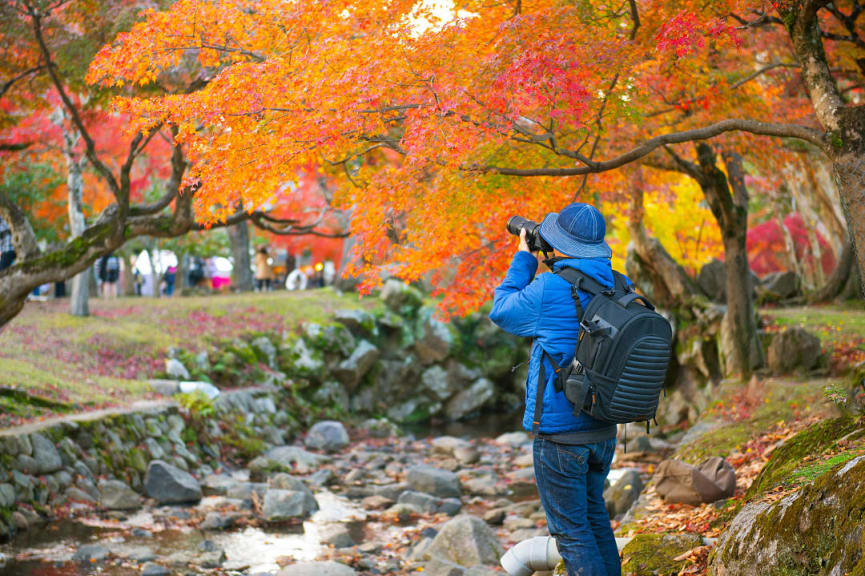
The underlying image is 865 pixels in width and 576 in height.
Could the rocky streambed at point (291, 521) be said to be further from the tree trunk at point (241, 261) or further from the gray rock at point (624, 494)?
the tree trunk at point (241, 261)

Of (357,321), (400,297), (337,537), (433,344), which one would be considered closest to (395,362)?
(433,344)

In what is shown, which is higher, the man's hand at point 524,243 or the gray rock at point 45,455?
the man's hand at point 524,243

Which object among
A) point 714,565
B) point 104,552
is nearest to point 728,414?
point 714,565

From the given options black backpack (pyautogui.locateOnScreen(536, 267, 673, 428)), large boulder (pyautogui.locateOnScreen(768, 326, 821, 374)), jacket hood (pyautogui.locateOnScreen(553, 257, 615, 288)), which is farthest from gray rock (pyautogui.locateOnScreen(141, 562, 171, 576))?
large boulder (pyautogui.locateOnScreen(768, 326, 821, 374))

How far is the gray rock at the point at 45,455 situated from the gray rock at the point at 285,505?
9.33 feet

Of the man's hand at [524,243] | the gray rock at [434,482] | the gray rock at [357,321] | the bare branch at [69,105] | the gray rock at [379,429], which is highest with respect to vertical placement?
the bare branch at [69,105]

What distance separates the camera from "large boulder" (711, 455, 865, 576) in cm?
319

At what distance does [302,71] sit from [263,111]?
0.63 metres

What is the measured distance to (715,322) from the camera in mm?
16484

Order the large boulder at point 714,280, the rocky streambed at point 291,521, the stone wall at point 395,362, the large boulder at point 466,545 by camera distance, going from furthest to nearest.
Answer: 1. the large boulder at point 714,280
2. the stone wall at point 395,362
3. the large boulder at point 466,545
4. the rocky streambed at point 291,521

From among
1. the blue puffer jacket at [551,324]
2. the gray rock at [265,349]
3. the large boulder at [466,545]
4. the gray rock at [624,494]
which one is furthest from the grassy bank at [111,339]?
the blue puffer jacket at [551,324]

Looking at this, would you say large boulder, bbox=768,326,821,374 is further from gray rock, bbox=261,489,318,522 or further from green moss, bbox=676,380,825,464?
gray rock, bbox=261,489,318,522

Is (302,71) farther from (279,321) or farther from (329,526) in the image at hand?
(279,321)

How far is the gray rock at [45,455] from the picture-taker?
9719 mm
